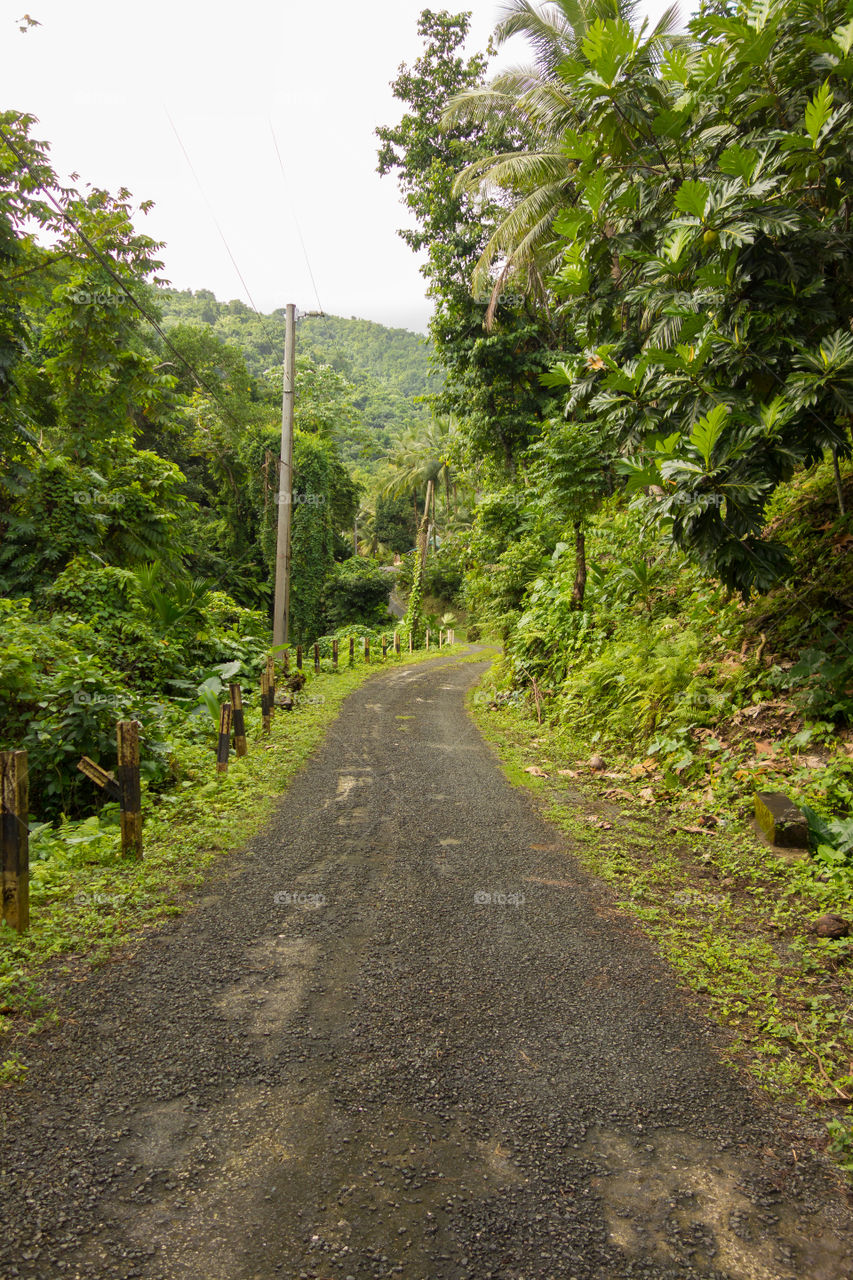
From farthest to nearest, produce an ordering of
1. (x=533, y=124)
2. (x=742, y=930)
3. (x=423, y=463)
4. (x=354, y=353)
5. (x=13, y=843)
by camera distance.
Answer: (x=354, y=353)
(x=423, y=463)
(x=533, y=124)
(x=742, y=930)
(x=13, y=843)

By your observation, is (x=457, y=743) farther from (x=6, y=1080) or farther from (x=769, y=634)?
(x=6, y=1080)

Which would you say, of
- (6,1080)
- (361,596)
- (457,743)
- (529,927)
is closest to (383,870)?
(529,927)

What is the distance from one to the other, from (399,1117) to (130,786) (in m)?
3.48

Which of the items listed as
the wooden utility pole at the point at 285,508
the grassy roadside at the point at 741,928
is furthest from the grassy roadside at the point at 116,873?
the wooden utility pole at the point at 285,508

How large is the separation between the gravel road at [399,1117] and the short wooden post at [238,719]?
4068 millimetres

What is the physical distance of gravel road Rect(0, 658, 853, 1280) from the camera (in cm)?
215

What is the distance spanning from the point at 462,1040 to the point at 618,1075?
2.22 ft

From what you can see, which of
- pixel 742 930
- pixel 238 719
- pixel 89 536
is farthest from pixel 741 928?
pixel 89 536

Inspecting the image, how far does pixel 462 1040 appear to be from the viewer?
318 centimetres

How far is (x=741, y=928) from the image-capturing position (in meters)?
4.30

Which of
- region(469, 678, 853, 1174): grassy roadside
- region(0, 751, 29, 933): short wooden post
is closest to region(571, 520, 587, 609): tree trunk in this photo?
region(469, 678, 853, 1174): grassy roadside

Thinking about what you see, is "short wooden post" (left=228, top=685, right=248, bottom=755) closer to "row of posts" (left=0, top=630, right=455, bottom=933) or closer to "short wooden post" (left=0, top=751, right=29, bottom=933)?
"row of posts" (left=0, top=630, right=455, bottom=933)

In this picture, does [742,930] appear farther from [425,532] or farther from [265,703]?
[425,532]

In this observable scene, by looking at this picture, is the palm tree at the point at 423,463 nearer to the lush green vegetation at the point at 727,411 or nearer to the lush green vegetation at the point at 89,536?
the lush green vegetation at the point at 89,536
